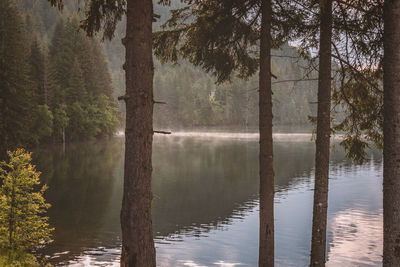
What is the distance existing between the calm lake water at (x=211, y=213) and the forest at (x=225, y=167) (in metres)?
0.10

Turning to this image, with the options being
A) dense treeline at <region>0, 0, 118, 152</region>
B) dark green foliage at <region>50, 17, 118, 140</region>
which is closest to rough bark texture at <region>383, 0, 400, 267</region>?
dense treeline at <region>0, 0, 118, 152</region>

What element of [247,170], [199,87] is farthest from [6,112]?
[199,87]

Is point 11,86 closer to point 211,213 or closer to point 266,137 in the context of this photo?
point 211,213

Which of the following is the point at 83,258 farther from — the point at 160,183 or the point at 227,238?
the point at 160,183

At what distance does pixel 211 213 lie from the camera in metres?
20.2

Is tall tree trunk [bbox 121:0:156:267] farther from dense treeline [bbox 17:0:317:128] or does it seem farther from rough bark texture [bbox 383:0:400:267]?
dense treeline [bbox 17:0:317:128]

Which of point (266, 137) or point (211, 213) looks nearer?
point (266, 137)

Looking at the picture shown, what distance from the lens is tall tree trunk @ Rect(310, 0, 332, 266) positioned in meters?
7.89

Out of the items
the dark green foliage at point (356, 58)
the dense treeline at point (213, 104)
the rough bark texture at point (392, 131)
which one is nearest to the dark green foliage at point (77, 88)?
the dark green foliage at point (356, 58)

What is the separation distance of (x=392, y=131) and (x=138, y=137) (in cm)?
373

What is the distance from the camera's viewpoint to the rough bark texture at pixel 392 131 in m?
5.68

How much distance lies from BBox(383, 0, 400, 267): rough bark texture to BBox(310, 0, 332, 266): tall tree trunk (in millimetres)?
2087

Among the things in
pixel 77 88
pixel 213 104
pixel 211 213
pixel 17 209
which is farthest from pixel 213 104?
pixel 17 209

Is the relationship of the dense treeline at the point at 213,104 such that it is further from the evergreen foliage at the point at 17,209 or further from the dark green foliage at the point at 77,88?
the evergreen foliage at the point at 17,209
